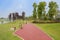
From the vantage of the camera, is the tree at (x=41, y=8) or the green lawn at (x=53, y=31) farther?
the tree at (x=41, y=8)

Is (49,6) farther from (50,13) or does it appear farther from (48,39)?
(48,39)

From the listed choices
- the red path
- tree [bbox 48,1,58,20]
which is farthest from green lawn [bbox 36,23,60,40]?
tree [bbox 48,1,58,20]

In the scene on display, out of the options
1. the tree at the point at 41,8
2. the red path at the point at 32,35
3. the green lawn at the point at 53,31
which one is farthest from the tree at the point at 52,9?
A: the red path at the point at 32,35

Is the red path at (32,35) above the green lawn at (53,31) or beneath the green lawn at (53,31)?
above

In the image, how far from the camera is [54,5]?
189 feet

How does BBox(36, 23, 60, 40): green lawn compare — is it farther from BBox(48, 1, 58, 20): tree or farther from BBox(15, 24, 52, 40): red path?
BBox(48, 1, 58, 20): tree


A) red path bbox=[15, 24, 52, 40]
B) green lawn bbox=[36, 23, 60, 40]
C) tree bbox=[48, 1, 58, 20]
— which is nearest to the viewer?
red path bbox=[15, 24, 52, 40]

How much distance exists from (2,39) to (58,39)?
7.08m

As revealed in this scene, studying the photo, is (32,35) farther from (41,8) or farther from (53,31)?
(41,8)

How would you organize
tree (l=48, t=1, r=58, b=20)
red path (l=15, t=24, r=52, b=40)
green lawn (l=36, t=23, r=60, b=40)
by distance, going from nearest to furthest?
red path (l=15, t=24, r=52, b=40)
green lawn (l=36, t=23, r=60, b=40)
tree (l=48, t=1, r=58, b=20)

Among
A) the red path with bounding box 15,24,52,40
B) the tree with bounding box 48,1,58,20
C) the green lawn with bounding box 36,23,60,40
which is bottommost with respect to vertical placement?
the green lawn with bounding box 36,23,60,40

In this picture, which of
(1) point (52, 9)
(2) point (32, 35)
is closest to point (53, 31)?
(2) point (32, 35)

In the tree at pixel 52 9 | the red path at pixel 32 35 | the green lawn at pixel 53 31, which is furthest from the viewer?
the tree at pixel 52 9

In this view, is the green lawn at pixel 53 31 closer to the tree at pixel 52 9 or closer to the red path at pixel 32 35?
the red path at pixel 32 35
